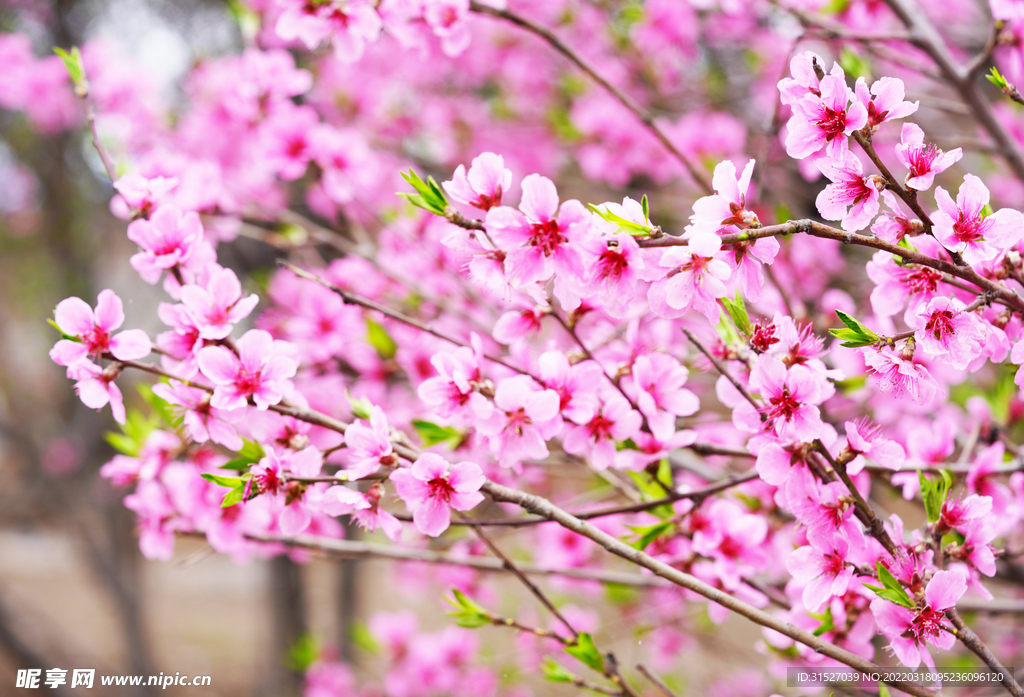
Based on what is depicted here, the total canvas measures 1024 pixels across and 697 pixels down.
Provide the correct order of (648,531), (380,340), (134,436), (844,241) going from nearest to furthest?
1. (844,241)
2. (648,531)
3. (134,436)
4. (380,340)

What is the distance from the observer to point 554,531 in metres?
2.55

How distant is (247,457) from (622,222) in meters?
0.78

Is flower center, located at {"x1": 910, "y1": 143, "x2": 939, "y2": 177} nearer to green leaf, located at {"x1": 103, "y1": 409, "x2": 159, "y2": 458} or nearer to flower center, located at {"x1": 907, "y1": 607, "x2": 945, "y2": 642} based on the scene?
flower center, located at {"x1": 907, "y1": 607, "x2": 945, "y2": 642}

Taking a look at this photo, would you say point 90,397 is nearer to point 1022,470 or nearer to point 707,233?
point 707,233

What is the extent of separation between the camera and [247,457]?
1.19 metres

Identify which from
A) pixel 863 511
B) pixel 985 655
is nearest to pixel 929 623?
pixel 985 655

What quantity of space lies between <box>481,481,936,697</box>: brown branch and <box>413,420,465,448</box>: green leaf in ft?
1.15

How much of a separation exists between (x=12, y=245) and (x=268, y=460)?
6.91 meters

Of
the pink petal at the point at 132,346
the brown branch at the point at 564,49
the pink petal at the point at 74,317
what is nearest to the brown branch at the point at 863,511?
the brown branch at the point at 564,49

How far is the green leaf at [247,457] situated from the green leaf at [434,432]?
35 centimetres

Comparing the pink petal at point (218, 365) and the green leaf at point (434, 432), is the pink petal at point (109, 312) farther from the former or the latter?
the green leaf at point (434, 432)

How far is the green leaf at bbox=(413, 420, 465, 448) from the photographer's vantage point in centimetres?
143

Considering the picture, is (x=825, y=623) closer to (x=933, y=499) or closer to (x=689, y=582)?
(x=933, y=499)

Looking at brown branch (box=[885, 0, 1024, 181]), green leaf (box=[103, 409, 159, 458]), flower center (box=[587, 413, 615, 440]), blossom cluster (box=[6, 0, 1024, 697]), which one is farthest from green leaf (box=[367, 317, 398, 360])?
brown branch (box=[885, 0, 1024, 181])
